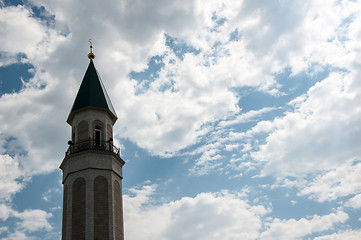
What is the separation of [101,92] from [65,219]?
1333 centimetres

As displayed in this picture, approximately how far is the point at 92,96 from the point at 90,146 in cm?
589

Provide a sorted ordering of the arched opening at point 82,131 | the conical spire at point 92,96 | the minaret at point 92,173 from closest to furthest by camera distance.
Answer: the minaret at point 92,173 → the arched opening at point 82,131 → the conical spire at point 92,96

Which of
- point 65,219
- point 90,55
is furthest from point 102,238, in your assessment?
point 90,55

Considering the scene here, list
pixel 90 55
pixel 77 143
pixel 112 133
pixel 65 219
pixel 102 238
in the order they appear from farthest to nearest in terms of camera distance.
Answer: pixel 90 55 < pixel 112 133 < pixel 77 143 < pixel 65 219 < pixel 102 238

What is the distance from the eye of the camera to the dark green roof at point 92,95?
1484 inches

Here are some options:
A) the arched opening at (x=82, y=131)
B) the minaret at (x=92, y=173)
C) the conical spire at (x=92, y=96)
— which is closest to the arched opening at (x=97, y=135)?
the minaret at (x=92, y=173)

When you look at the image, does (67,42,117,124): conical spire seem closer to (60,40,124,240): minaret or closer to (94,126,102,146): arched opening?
(60,40,124,240): minaret

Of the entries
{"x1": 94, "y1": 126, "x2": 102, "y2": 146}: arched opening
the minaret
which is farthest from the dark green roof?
{"x1": 94, "y1": 126, "x2": 102, "y2": 146}: arched opening

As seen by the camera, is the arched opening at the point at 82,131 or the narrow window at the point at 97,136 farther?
the narrow window at the point at 97,136

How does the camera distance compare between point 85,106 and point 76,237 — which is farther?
point 85,106

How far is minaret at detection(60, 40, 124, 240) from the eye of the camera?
31.6 metres

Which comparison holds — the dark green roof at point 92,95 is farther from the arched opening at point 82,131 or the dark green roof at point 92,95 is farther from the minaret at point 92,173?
the arched opening at point 82,131

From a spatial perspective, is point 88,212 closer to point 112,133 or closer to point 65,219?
point 65,219

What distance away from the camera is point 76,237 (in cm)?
3105
